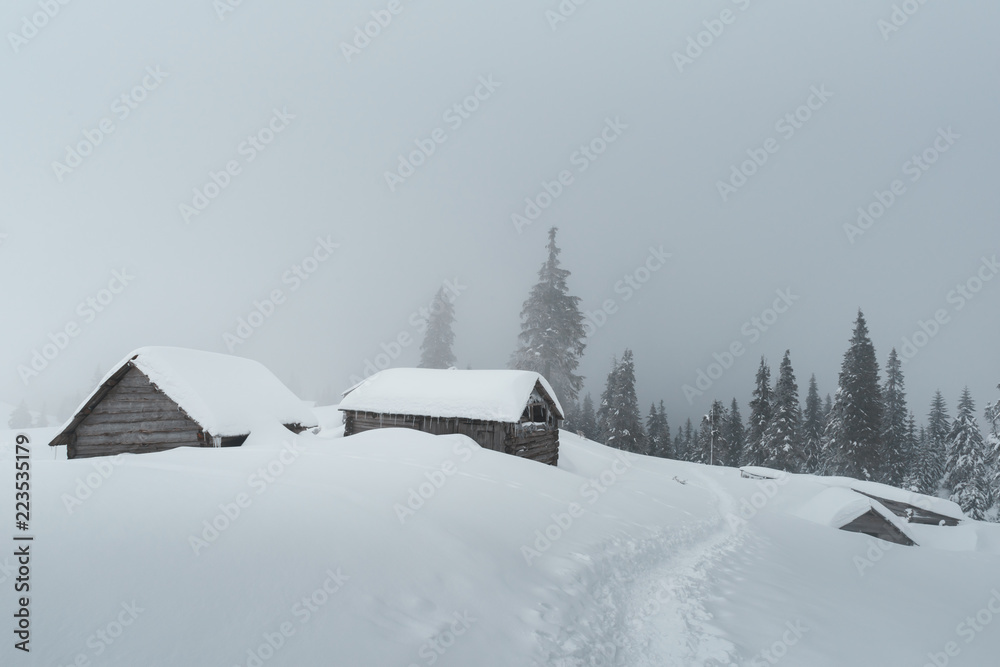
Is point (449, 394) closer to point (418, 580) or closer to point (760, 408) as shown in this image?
point (418, 580)

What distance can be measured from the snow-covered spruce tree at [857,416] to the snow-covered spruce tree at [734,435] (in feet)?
51.4

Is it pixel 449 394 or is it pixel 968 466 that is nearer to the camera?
pixel 449 394

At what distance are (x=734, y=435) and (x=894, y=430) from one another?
15864 millimetres

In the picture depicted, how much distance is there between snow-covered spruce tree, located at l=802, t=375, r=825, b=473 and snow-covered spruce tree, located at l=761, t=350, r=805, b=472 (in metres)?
1.87

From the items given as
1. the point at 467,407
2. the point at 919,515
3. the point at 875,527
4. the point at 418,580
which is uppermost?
the point at 467,407

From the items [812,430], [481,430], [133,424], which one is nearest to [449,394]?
[481,430]

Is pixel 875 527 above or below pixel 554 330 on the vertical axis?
below

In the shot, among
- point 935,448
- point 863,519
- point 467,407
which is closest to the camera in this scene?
point 863,519

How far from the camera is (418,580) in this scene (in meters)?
4.75

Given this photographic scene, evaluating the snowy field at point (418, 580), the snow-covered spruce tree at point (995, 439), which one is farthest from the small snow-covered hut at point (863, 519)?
the snow-covered spruce tree at point (995, 439)

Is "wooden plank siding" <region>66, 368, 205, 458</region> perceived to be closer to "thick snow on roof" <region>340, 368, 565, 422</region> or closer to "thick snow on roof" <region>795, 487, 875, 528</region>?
"thick snow on roof" <region>340, 368, 565, 422</region>

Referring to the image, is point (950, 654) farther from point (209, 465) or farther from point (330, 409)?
point (330, 409)

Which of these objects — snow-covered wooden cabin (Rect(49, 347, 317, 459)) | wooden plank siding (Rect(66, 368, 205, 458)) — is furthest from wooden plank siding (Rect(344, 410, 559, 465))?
wooden plank siding (Rect(66, 368, 205, 458))

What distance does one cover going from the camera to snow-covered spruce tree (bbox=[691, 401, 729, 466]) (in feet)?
149
